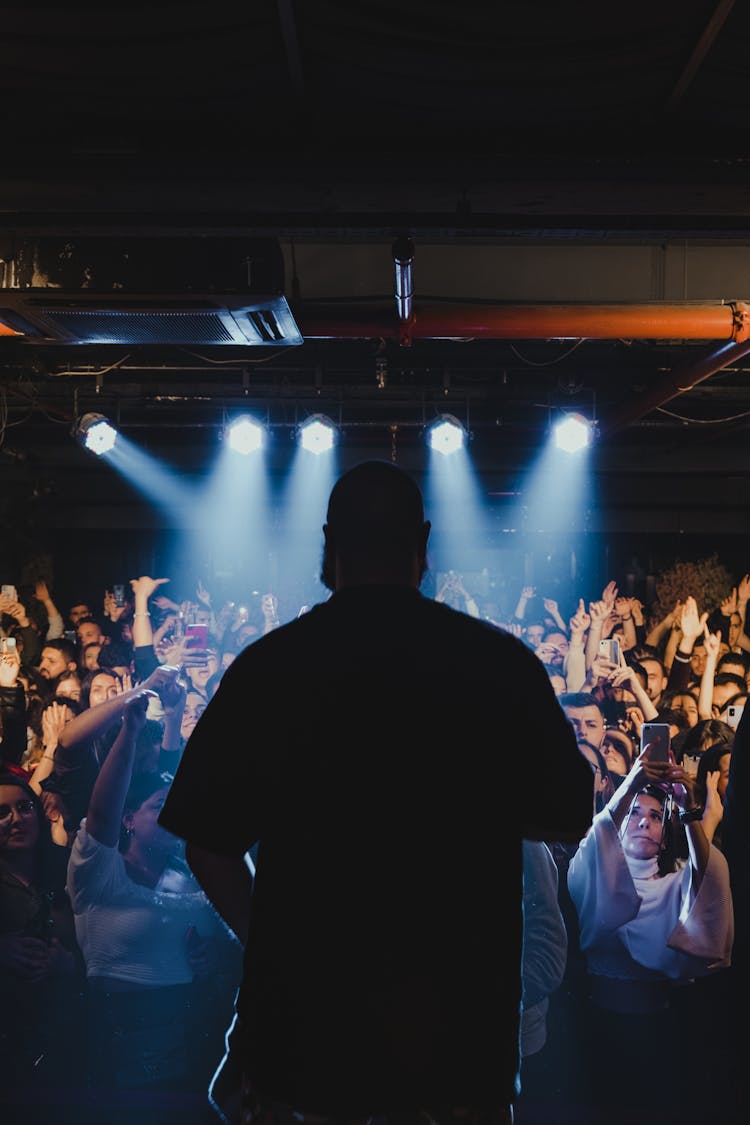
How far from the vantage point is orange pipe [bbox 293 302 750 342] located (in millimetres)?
3727

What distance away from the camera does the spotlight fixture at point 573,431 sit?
20.0 feet

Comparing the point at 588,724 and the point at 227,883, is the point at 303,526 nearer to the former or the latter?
the point at 588,724

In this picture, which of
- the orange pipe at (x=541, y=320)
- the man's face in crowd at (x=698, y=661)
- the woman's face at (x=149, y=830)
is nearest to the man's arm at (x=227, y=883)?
the woman's face at (x=149, y=830)

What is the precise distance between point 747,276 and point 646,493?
216 inches

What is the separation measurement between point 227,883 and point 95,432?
536 centimetres

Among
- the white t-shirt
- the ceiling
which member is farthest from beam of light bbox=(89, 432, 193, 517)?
the white t-shirt

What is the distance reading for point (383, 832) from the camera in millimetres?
1120

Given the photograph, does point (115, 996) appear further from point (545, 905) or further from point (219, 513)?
point (219, 513)

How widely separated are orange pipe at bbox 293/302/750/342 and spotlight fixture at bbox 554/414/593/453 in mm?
2262

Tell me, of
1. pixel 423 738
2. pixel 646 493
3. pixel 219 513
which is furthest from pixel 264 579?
pixel 423 738

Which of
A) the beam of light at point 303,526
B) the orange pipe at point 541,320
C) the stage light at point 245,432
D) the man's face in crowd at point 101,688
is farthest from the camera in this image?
the beam of light at point 303,526

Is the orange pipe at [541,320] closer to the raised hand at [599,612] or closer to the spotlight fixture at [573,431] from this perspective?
the spotlight fixture at [573,431]

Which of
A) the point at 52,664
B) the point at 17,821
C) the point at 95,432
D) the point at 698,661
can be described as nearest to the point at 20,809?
the point at 17,821

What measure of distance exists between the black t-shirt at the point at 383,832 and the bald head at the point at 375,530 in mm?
108
